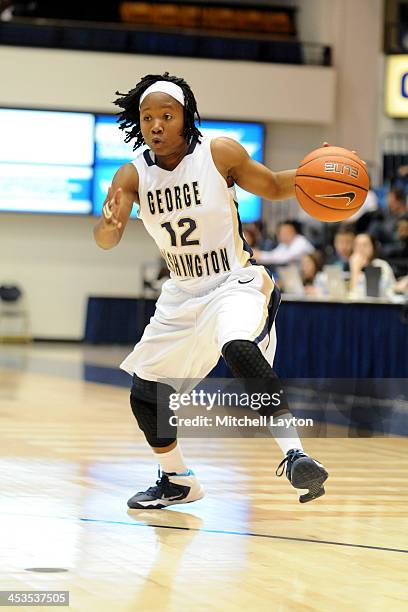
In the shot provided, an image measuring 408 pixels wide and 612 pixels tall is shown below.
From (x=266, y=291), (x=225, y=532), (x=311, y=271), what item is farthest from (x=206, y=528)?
(x=311, y=271)

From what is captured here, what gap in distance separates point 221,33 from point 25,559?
17.7 m

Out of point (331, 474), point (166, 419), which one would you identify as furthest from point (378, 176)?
point (166, 419)

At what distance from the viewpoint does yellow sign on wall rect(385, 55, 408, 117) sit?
21.0 meters

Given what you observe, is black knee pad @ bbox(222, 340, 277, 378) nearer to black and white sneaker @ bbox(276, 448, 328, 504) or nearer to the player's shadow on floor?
black and white sneaker @ bbox(276, 448, 328, 504)

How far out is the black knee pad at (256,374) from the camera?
4707 millimetres

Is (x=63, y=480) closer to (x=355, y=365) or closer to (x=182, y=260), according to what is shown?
(x=182, y=260)

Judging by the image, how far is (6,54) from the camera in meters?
19.7

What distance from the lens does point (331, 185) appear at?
5020mm

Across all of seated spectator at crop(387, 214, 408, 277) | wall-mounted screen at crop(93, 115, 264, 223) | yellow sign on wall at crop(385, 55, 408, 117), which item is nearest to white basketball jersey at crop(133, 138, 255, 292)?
seated spectator at crop(387, 214, 408, 277)

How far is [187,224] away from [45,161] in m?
15.2

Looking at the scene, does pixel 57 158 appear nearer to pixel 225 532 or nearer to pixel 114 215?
pixel 114 215

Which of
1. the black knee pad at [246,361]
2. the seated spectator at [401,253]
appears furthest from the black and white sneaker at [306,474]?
the seated spectator at [401,253]

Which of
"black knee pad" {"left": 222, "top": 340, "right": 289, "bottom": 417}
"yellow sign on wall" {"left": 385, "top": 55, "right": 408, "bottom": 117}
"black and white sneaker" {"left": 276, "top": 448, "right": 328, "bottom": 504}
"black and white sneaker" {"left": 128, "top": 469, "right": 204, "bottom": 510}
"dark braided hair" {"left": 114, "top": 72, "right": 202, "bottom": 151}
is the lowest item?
"black and white sneaker" {"left": 128, "top": 469, "right": 204, "bottom": 510}

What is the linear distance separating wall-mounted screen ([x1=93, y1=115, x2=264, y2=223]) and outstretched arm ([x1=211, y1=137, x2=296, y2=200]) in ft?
47.8
